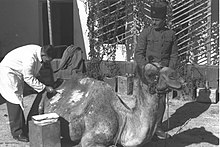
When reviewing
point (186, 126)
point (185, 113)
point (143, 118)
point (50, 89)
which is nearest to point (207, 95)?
point (185, 113)

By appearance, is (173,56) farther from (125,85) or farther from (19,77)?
(125,85)

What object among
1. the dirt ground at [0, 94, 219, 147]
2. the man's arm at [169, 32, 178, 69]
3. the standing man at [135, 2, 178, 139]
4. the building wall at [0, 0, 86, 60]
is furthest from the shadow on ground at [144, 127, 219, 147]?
the building wall at [0, 0, 86, 60]

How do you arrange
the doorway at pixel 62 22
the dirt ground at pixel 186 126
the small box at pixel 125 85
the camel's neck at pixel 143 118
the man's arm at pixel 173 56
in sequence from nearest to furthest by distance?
1. the camel's neck at pixel 143 118
2. the dirt ground at pixel 186 126
3. the man's arm at pixel 173 56
4. the small box at pixel 125 85
5. the doorway at pixel 62 22

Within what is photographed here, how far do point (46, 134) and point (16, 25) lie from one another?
875 cm

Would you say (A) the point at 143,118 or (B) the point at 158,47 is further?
(B) the point at 158,47

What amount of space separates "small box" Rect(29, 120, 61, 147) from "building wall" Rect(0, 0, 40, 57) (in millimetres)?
8130

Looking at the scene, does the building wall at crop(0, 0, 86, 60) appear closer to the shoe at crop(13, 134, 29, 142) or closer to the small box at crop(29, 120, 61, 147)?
the shoe at crop(13, 134, 29, 142)

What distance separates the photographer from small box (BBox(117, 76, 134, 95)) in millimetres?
9980

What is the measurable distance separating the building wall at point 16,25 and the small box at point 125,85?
4.54 metres

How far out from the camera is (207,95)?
9555 mm

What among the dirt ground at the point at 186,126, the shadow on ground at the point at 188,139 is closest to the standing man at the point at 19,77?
the dirt ground at the point at 186,126

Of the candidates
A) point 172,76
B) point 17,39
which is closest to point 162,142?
point 172,76

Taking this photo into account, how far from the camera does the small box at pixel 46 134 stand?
5.81 metres

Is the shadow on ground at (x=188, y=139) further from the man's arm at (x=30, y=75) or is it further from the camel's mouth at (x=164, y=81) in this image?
the man's arm at (x=30, y=75)
